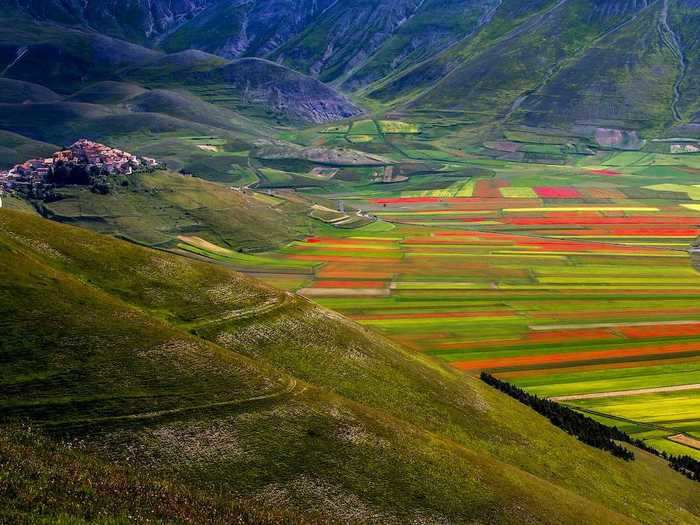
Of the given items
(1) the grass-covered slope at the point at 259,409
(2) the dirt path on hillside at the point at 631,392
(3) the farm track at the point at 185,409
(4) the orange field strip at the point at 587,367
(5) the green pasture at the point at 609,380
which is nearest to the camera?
(1) the grass-covered slope at the point at 259,409

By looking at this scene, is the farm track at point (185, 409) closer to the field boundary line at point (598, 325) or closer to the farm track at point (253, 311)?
the farm track at point (253, 311)

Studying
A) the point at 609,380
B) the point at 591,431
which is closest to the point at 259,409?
the point at 591,431

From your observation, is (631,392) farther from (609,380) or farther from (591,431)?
(591,431)

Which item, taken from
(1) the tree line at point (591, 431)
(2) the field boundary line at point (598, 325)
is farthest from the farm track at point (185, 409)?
(2) the field boundary line at point (598, 325)

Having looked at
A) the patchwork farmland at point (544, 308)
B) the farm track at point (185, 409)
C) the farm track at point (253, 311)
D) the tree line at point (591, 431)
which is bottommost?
the patchwork farmland at point (544, 308)

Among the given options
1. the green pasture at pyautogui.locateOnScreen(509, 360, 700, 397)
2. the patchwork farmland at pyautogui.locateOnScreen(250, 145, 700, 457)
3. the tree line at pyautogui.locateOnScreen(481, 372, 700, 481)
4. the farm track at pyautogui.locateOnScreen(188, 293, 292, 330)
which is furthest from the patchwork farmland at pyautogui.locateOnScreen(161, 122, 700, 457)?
the farm track at pyautogui.locateOnScreen(188, 293, 292, 330)

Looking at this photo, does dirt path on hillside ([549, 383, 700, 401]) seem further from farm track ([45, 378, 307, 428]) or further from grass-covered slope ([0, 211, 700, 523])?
farm track ([45, 378, 307, 428])
